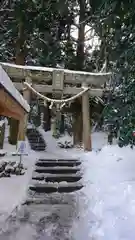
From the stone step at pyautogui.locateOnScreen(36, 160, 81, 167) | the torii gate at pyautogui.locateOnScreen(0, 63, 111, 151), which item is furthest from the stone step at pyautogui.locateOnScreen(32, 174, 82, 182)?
the torii gate at pyautogui.locateOnScreen(0, 63, 111, 151)

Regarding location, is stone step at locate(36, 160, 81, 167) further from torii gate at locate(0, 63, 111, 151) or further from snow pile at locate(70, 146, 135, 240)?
torii gate at locate(0, 63, 111, 151)

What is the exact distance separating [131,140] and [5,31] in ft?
40.6

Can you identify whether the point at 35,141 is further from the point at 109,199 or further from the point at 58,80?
the point at 109,199

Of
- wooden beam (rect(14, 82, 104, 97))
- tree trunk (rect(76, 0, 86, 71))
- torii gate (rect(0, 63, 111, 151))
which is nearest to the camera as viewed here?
torii gate (rect(0, 63, 111, 151))

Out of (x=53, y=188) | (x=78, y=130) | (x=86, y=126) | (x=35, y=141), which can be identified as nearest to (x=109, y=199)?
(x=53, y=188)

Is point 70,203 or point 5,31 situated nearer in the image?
point 70,203

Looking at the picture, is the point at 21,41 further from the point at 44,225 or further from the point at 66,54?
the point at 44,225

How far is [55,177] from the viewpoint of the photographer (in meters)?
10.0

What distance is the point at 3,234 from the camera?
5668mm

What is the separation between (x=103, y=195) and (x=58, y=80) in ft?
27.2

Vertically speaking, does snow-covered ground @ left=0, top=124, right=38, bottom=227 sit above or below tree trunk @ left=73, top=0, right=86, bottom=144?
below

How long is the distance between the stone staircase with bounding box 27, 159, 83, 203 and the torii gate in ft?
9.57

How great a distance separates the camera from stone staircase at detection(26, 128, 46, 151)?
17.2 metres

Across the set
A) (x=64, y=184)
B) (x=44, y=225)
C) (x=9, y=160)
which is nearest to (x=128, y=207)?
(x=44, y=225)
